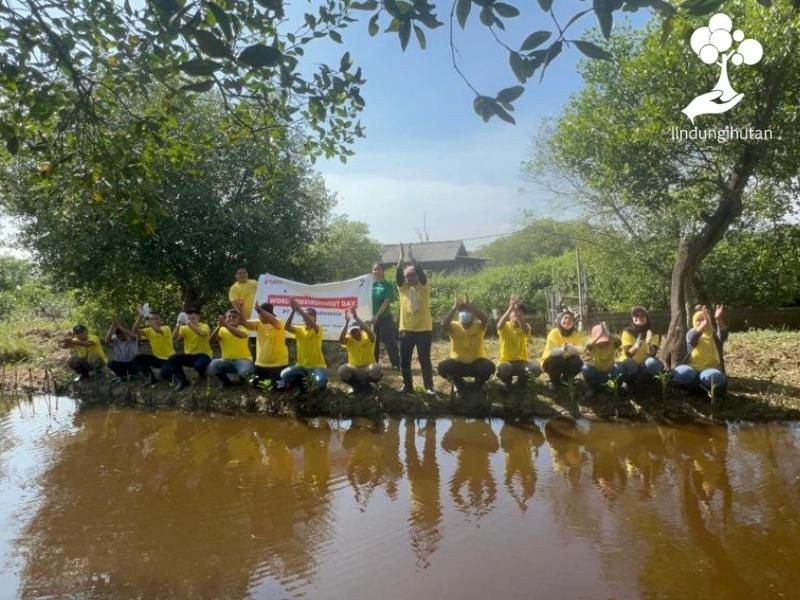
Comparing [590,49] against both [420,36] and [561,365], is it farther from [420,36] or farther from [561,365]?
[561,365]

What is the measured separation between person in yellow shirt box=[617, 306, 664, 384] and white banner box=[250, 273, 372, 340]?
4.30m

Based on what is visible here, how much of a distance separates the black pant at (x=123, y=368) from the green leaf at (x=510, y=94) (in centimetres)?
825

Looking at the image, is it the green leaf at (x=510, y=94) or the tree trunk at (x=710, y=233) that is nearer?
the green leaf at (x=510, y=94)

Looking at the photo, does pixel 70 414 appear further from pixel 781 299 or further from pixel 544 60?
pixel 781 299

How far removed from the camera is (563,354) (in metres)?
7.02

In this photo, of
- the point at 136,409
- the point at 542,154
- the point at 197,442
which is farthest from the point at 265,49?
the point at 542,154

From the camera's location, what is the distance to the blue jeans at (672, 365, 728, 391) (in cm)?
643

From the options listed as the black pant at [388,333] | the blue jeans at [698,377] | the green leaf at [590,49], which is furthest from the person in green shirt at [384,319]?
the green leaf at [590,49]

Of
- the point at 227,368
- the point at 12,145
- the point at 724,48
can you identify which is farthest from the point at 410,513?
the point at 724,48

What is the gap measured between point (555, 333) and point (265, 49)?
5.77 m

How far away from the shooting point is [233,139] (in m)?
4.19

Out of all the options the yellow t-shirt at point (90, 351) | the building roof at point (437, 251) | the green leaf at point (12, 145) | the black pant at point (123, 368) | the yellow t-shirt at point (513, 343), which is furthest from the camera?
the building roof at point (437, 251)

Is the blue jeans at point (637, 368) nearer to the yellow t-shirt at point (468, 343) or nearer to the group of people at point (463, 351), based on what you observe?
the group of people at point (463, 351)

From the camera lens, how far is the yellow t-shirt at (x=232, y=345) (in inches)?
318
